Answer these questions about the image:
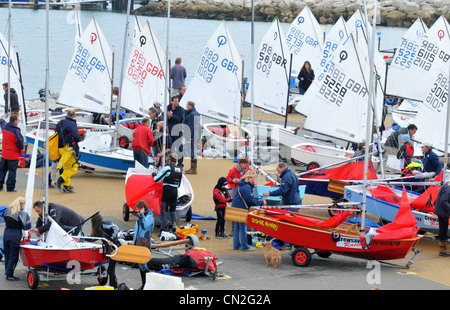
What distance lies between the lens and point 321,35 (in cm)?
2995

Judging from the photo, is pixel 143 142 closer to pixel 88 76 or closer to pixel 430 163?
pixel 88 76

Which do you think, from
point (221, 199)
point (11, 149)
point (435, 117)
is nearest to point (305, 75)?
point (435, 117)

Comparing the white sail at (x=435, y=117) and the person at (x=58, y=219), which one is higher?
the white sail at (x=435, y=117)

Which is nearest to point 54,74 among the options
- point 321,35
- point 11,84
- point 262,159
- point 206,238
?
point 321,35

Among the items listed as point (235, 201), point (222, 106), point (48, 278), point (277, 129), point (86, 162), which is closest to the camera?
point (48, 278)

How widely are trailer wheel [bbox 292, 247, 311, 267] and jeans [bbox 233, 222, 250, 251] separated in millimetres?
1221

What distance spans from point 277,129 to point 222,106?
227 cm

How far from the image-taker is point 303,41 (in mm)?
29531

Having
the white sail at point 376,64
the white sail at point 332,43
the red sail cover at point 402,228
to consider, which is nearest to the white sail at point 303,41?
the white sail at point 332,43

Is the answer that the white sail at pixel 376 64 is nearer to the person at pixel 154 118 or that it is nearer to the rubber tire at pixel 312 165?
the rubber tire at pixel 312 165

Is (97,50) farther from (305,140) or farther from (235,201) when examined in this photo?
(235,201)

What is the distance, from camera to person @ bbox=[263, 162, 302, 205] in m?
14.1

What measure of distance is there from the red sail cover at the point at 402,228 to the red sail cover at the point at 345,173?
12.4 feet

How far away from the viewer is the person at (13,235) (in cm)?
1168
